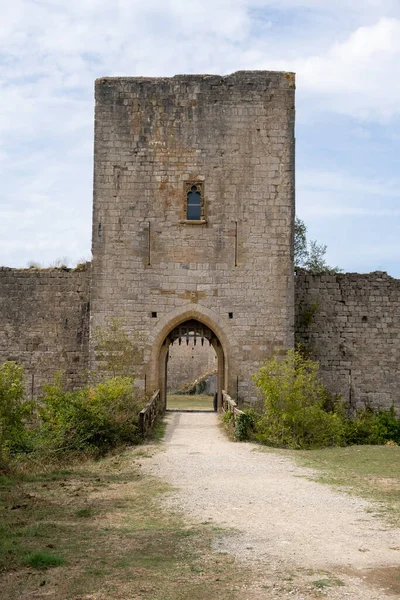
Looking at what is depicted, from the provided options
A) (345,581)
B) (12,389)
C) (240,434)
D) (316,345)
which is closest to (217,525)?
(345,581)

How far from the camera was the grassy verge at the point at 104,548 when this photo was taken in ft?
18.4

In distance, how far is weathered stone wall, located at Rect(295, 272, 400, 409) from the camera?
19.4m

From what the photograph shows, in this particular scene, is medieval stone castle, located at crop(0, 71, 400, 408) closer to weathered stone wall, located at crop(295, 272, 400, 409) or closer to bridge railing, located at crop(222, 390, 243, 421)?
bridge railing, located at crop(222, 390, 243, 421)

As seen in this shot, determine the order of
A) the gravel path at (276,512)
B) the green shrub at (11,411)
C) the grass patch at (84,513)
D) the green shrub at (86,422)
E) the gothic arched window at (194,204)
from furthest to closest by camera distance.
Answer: the gothic arched window at (194,204)
the green shrub at (86,422)
the green shrub at (11,411)
the grass patch at (84,513)
the gravel path at (276,512)

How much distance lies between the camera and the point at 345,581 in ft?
18.6

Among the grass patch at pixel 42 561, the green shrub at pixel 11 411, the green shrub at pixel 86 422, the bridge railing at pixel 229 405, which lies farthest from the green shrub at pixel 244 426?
the grass patch at pixel 42 561

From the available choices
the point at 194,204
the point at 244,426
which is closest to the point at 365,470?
the point at 244,426

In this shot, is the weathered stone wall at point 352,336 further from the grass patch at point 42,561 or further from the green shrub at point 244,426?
the grass patch at point 42,561

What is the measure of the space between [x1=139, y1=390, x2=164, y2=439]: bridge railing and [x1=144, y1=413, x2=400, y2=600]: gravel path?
91cm

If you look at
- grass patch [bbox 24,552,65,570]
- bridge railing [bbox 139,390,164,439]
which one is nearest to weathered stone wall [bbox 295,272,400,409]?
bridge railing [bbox 139,390,164,439]

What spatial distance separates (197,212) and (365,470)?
349 inches

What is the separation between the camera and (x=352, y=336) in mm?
19500

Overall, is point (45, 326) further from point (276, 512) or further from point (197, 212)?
point (276, 512)

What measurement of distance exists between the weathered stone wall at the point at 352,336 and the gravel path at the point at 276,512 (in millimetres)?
6536
